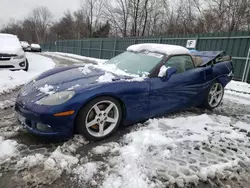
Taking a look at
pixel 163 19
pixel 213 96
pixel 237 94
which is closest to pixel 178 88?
pixel 213 96

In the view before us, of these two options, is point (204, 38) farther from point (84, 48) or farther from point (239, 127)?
point (84, 48)

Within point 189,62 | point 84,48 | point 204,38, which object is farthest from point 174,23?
point 189,62

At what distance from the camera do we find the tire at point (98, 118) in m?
2.50

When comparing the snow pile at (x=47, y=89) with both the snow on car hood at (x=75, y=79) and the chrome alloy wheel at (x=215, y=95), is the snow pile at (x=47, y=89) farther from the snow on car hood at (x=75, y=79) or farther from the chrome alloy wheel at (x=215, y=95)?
the chrome alloy wheel at (x=215, y=95)

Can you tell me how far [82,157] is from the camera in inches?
89.8

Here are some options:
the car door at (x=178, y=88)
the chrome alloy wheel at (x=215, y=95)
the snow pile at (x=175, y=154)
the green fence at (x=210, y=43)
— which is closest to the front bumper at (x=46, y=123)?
the snow pile at (x=175, y=154)

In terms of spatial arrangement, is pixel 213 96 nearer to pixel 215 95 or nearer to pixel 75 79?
pixel 215 95

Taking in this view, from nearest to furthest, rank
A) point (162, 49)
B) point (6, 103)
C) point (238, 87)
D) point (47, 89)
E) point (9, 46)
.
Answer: point (47, 89)
point (162, 49)
point (6, 103)
point (238, 87)
point (9, 46)

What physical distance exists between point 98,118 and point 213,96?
299 centimetres

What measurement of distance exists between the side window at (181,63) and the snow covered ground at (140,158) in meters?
1.04

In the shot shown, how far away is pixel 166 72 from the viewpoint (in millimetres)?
3166

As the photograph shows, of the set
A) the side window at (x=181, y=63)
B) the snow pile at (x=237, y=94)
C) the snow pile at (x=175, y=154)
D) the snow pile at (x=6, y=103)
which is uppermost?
the side window at (x=181, y=63)

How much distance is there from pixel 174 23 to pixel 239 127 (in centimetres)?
2305

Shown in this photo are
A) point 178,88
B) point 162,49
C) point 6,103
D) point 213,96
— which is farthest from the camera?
point 213,96
